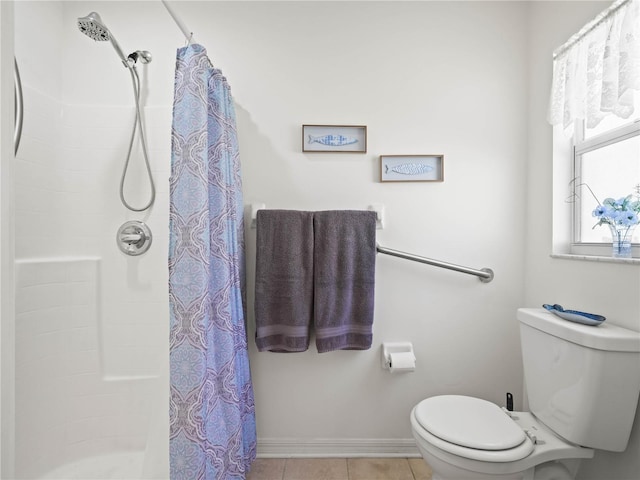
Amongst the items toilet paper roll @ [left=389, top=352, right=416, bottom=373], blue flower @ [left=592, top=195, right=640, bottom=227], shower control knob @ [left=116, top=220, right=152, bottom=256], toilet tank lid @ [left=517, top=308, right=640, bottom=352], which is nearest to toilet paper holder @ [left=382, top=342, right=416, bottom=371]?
toilet paper roll @ [left=389, top=352, right=416, bottom=373]

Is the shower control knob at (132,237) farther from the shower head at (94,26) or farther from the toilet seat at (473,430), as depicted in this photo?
the toilet seat at (473,430)

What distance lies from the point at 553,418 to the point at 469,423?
310 millimetres

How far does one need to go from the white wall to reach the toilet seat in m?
0.37

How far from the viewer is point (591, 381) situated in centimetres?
106

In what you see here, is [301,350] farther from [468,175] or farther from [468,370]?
[468,175]

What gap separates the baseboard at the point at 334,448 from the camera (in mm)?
1629

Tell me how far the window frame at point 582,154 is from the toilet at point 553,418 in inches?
14.1

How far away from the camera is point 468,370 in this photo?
65.6 inches

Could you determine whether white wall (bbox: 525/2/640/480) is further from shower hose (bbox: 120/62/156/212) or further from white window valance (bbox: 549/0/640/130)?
shower hose (bbox: 120/62/156/212)

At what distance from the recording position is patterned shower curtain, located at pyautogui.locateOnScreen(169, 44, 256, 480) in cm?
104

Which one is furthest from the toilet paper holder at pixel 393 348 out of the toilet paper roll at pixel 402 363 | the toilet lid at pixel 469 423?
the toilet lid at pixel 469 423

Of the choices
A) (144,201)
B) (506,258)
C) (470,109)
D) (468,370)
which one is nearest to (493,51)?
(470,109)

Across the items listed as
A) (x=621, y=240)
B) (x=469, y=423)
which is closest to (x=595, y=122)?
(x=621, y=240)

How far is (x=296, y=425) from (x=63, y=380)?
1.15 m
